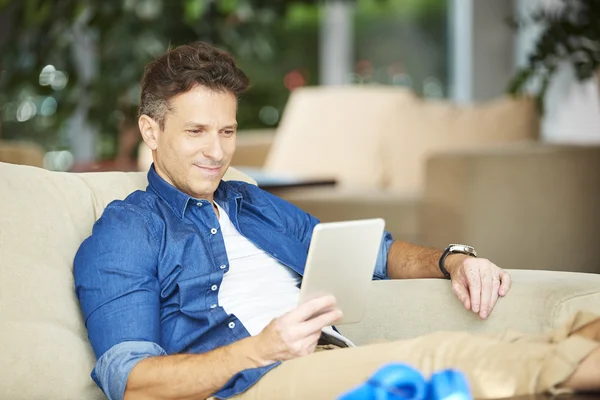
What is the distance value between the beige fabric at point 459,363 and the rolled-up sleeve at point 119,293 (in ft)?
0.69

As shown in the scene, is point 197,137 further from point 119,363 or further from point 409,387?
point 409,387

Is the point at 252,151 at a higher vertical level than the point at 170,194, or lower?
lower

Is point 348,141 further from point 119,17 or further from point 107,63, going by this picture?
point 107,63

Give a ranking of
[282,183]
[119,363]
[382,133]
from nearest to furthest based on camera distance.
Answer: [119,363] → [282,183] → [382,133]

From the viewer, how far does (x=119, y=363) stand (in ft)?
5.63

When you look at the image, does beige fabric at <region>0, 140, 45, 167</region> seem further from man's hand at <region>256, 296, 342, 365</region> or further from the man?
man's hand at <region>256, 296, 342, 365</region>

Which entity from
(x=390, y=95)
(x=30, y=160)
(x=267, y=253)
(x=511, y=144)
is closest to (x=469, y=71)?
(x=390, y=95)

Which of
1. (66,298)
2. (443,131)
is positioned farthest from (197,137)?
(443,131)

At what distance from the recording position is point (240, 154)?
16.7ft

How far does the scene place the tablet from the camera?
1.65 metres

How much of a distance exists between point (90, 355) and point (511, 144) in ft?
8.90

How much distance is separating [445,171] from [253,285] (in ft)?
6.84

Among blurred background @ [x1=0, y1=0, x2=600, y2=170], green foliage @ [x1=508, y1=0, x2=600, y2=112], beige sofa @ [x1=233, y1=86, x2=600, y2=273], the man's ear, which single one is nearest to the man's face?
the man's ear

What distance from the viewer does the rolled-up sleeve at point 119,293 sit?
174 cm
